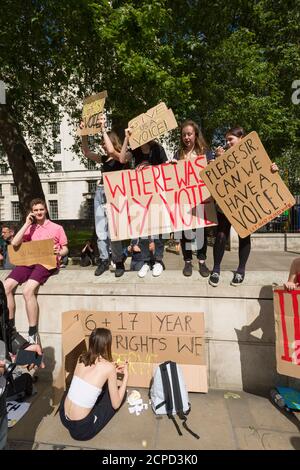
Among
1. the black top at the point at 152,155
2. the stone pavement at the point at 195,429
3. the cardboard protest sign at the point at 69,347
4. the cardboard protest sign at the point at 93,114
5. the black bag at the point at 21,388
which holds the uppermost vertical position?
the cardboard protest sign at the point at 93,114

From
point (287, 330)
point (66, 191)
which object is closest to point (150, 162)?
point (287, 330)

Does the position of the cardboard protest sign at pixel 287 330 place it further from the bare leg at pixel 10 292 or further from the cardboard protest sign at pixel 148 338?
the bare leg at pixel 10 292

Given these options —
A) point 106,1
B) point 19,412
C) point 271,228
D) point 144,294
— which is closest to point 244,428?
point 144,294

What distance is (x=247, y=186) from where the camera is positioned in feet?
12.1

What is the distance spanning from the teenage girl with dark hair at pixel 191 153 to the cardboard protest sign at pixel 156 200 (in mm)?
165

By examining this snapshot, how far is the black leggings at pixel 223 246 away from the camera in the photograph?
12.5 feet

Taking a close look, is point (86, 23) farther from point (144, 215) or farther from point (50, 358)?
point (50, 358)

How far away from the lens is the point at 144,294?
387 centimetres

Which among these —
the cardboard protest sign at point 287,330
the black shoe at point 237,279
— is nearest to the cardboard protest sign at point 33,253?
the black shoe at point 237,279

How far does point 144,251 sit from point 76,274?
3.19 feet

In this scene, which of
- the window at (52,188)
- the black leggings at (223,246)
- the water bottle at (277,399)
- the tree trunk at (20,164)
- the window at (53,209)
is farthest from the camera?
the window at (52,188)

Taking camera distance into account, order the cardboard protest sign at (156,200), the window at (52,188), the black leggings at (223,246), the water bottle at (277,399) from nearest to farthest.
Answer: the water bottle at (277,399), the black leggings at (223,246), the cardboard protest sign at (156,200), the window at (52,188)

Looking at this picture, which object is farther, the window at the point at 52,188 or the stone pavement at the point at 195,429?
the window at the point at 52,188

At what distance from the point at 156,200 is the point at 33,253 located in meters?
1.70
